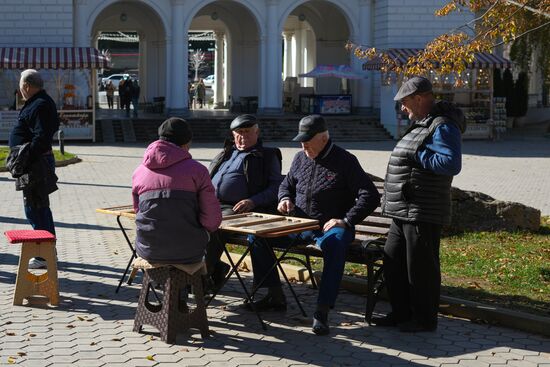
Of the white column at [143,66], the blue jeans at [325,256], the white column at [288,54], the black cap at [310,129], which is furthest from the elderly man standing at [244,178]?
the white column at [288,54]

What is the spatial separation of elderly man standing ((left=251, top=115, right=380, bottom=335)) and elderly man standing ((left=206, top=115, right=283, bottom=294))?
12.5 inches

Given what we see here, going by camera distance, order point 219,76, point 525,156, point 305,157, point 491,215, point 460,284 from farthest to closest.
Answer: point 219,76 < point 525,156 < point 491,215 < point 460,284 < point 305,157

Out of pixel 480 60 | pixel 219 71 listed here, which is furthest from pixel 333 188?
pixel 219 71

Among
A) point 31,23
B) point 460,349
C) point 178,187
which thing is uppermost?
point 31,23

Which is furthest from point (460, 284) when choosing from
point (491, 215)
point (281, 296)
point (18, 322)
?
point (18, 322)

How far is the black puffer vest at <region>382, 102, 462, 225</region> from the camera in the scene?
7051 mm

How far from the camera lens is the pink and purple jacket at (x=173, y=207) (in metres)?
6.84

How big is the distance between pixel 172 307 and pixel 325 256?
47.9 inches

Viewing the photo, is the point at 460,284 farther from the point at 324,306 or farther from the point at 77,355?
the point at 77,355

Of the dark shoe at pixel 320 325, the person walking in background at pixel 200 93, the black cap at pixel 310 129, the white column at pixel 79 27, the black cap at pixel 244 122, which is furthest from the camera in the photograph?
the person walking in background at pixel 200 93

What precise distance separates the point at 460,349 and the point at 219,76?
39479mm

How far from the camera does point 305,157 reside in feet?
25.6

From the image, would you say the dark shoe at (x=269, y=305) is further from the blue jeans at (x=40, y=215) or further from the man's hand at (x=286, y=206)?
the blue jeans at (x=40, y=215)

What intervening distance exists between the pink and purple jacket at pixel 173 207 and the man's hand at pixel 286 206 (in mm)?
931
